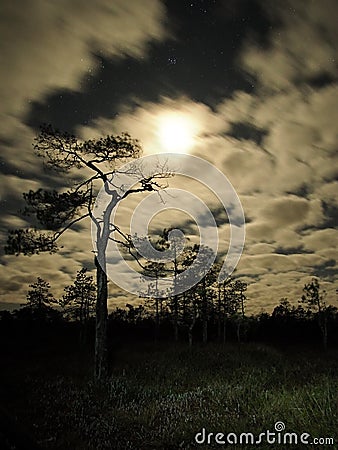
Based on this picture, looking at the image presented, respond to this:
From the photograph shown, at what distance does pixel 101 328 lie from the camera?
16547 millimetres

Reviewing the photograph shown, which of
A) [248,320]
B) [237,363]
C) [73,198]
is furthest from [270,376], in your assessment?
[248,320]

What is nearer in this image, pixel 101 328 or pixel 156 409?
pixel 156 409

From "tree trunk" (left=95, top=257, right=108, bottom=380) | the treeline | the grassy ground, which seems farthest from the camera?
the treeline

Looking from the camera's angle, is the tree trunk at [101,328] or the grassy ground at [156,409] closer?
the grassy ground at [156,409]

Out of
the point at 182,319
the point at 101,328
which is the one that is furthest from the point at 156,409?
the point at 182,319

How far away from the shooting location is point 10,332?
57.4 metres

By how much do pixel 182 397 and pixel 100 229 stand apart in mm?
8647

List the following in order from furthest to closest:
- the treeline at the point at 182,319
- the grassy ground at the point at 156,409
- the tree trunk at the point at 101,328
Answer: the treeline at the point at 182,319, the tree trunk at the point at 101,328, the grassy ground at the point at 156,409

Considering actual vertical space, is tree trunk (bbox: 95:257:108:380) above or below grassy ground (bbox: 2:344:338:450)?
above

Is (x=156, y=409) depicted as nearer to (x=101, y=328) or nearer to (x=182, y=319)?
(x=101, y=328)

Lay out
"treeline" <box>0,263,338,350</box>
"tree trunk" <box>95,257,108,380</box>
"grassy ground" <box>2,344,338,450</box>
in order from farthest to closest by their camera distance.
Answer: "treeline" <box>0,263,338,350</box>, "tree trunk" <box>95,257,108,380</box>, "grassy ground" <box>2,344,338,450</box>

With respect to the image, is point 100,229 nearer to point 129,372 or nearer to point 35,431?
point 129,372

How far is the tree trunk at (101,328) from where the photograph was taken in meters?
16.0

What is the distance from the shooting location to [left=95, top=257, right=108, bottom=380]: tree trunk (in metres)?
16.0
